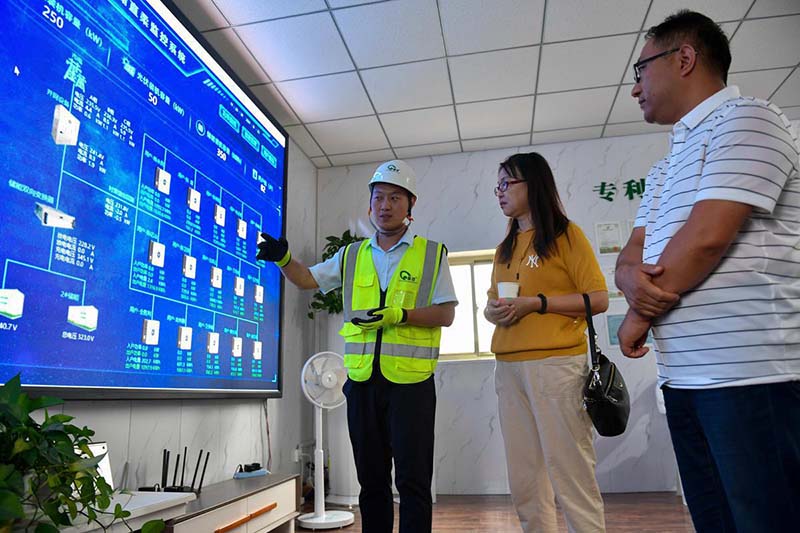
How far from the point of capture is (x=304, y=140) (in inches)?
178

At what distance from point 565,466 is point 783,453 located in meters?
0.79

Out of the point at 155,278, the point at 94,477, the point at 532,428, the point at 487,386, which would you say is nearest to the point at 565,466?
the point at 532,428

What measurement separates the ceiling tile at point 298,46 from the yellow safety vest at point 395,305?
5.56 ft

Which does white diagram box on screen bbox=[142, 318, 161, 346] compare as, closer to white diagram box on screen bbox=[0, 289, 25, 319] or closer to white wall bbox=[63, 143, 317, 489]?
white wall bbox=[63, 143, 317, 489]

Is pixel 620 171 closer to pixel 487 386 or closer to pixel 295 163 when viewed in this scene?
pixel 487 386

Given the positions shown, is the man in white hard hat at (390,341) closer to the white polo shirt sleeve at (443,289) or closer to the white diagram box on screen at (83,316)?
the white polo shirt sleeve at (443,289)

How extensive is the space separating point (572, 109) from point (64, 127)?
3.57m

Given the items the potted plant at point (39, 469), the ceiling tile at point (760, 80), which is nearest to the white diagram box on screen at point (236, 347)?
the potted plant at point (39, 469)

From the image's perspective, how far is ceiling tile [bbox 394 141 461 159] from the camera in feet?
15.4

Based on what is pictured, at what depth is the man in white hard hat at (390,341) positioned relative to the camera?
1761 mm

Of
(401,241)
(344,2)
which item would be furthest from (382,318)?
(344,2)

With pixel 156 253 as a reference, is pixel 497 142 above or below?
above

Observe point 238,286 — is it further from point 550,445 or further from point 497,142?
point 497,142

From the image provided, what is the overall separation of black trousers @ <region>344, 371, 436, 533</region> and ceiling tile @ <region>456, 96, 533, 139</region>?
2.81 m
